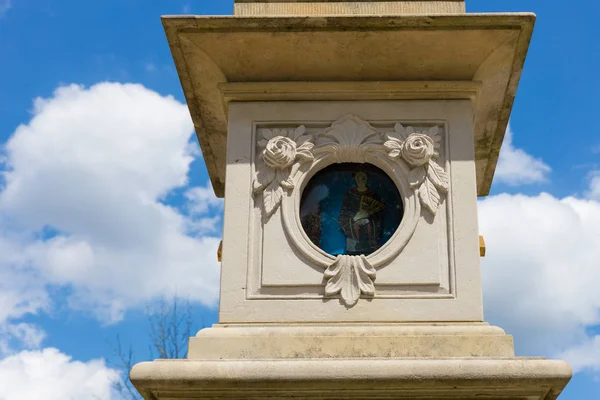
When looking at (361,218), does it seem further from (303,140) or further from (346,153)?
(303,140)

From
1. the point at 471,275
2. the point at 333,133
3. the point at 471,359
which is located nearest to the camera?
the point at 471,359

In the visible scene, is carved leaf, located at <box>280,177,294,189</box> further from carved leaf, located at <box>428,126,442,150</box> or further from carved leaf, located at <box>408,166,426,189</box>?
carved leaf, located at <box>428,126,442,150</box>

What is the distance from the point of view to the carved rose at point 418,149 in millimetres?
8227

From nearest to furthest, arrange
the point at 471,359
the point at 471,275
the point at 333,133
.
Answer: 1. the point at 471,359
2. the point at 471,275
3. the point at 333,133

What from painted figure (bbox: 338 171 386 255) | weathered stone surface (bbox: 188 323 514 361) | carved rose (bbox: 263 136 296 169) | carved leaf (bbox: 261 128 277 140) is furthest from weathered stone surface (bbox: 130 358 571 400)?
carved leaf (bbox: 261 128 277 140)

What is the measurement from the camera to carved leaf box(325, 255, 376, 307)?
25.6 feet

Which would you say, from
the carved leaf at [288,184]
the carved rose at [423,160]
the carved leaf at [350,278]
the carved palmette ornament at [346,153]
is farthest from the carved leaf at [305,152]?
the carved leaf at [350,278]

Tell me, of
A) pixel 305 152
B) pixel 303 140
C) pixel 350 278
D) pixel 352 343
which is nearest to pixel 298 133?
pixel 303 140

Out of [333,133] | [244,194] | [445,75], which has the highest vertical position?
[445,75]

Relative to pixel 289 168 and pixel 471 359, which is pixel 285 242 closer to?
pixel 289 168

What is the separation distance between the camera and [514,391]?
7.12m

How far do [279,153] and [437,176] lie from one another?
4.36 ft

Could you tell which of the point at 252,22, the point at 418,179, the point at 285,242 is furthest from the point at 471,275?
the point at 252,22

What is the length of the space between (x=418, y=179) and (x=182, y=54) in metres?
2.29
